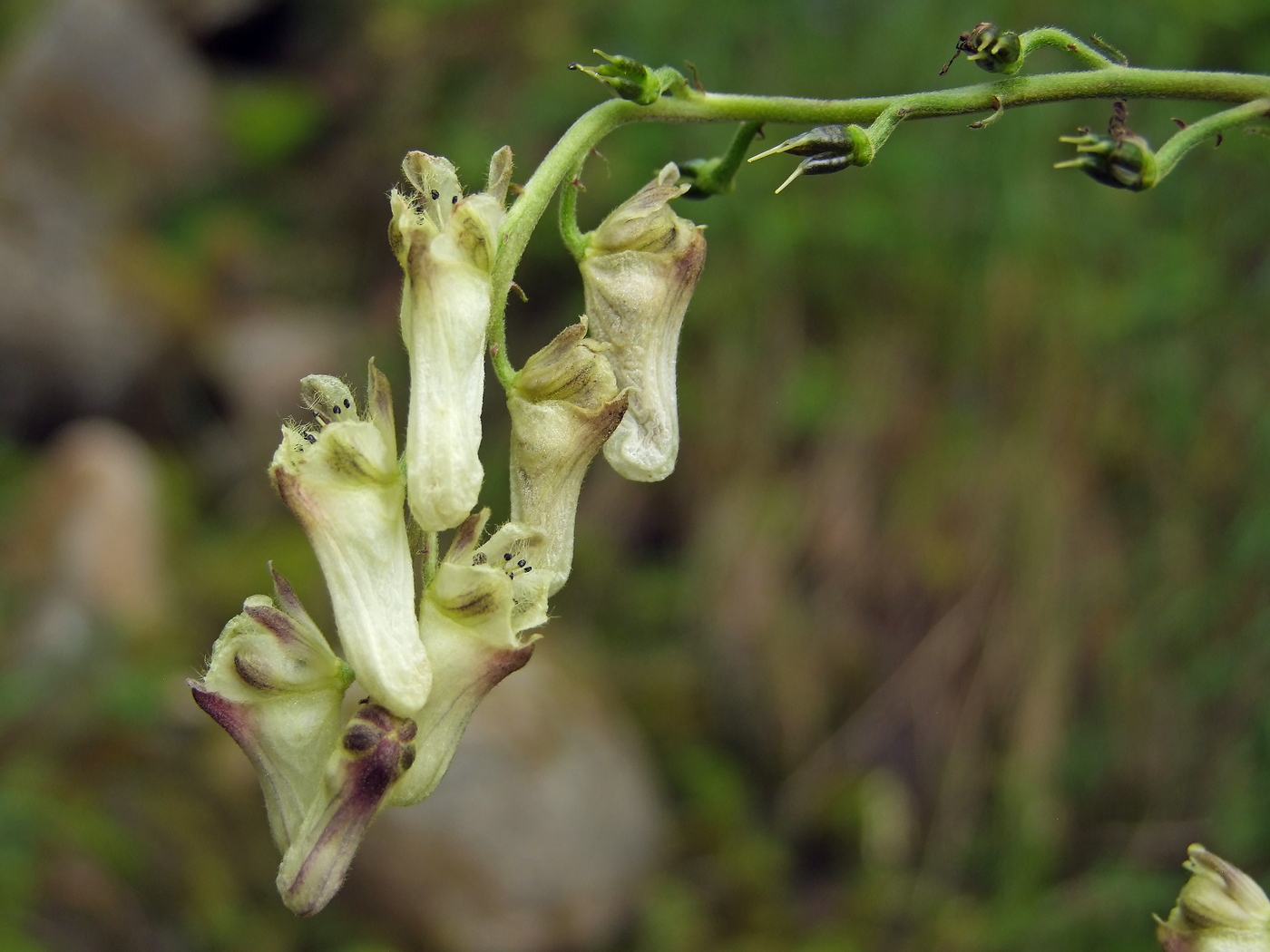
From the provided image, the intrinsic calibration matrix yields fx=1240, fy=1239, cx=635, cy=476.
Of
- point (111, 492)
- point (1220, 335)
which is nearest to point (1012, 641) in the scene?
point (1220, 335)

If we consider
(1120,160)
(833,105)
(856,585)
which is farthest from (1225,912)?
(856,585)

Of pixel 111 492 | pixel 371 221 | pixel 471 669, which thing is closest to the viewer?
pixel 471 669

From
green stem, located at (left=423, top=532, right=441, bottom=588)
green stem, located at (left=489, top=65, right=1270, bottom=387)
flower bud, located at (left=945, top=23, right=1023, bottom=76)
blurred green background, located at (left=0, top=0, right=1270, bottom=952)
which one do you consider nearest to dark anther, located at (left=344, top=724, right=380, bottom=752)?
green stem, located at (left=423, top=532, right=441, bottom=588)

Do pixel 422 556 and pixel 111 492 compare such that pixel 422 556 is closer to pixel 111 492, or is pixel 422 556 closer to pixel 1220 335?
pixel 1220 335

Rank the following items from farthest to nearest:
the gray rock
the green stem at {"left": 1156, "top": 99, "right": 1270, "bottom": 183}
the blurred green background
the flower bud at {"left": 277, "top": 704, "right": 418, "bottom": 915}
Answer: the gray rock → the blurred green background → the green stem at {"left": 1156, "top": 99, "right": 1270, "bottom": 183} → the flower bud at {"left": 277, "top": 704, "right": 418, "bottom": 915}

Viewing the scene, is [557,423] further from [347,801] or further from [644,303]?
[347,801]

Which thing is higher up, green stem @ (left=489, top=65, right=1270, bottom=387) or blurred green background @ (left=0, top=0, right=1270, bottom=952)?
green stem @ (left=489, top=65, right=1270, bottom=387)

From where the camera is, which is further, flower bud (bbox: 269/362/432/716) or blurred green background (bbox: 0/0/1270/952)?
blurred green background (bbox: 0/0/1270/952)

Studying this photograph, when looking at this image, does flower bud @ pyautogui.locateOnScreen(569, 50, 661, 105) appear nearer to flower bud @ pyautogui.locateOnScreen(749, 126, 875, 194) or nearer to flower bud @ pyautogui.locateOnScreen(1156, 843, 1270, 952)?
flower bud @ pyautogui.locateOnScreen(749, 126, 875, 194)
